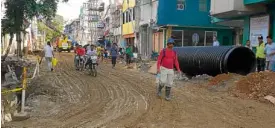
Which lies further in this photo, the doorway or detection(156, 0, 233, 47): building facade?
the doorway

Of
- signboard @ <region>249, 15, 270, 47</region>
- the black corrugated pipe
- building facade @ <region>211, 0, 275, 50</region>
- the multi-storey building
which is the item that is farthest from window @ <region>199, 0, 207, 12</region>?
the black corrugated pipe

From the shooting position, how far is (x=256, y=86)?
10812 mm

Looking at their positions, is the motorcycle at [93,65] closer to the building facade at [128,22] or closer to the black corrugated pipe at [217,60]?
the black corrugated pipe at [217,60]

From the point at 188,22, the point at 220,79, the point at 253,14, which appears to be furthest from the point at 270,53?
the point at 188,22

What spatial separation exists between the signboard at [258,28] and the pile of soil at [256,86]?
656 cm

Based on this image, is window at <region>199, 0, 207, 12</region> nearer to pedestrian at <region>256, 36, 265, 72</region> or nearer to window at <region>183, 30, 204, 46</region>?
window at <region>183, 30, 204, 46</region>

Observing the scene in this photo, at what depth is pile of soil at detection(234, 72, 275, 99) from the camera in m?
10.3

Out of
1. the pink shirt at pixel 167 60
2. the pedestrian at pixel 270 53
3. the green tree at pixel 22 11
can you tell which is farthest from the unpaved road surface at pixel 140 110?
the green tree at pixel 22 11

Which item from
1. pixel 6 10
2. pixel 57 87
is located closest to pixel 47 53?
pixel 6 10

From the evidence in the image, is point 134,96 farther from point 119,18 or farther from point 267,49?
point 119,18

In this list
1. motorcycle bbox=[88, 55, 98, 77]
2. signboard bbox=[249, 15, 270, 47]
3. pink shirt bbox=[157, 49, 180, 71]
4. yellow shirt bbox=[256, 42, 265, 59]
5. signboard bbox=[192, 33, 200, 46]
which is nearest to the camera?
pink shirt bbox=[157, 49, 180, 71]

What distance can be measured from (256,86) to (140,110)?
440cm

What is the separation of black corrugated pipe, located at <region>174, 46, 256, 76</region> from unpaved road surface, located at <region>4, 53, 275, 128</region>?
6.86 ft

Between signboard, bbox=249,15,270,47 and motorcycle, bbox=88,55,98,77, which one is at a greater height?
signboard, bbox=249,15,270,47
